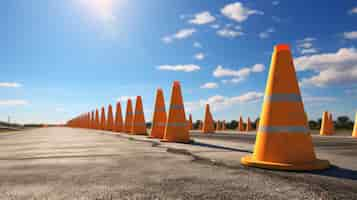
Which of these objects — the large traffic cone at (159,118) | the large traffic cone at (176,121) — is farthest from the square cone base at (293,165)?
the large traffic cone at (159,118)

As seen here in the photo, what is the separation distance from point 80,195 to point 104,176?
1.34 metres

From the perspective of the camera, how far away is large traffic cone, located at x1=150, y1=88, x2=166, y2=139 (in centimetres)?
1753

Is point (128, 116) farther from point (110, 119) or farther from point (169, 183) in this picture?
point (169, 183)

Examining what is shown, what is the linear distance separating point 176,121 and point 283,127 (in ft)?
26.3

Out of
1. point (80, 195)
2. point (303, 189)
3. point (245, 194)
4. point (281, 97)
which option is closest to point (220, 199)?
point (245, 194)

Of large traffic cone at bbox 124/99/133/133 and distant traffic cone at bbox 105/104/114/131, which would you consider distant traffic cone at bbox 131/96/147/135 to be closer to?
large traffic cone at bbox 124/99/133/133

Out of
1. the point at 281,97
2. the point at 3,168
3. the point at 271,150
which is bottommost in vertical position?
the point at 3,168

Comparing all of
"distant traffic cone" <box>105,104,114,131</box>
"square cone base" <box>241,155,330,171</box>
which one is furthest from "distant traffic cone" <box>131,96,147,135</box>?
"square cone base" <box>241,155,330,171</box>

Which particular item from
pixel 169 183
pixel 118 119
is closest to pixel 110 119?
pixel 118 119

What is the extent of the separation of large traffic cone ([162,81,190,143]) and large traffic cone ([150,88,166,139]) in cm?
339

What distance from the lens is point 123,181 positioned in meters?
4.70

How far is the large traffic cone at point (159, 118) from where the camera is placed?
17531 millimetres

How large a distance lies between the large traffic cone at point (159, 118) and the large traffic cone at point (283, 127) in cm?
1130

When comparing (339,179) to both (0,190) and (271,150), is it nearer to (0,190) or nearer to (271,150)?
(271,150)
